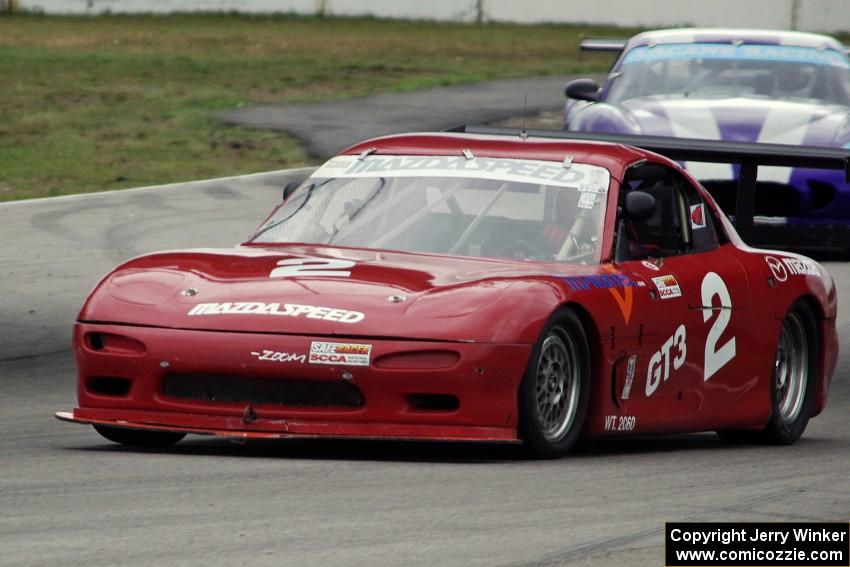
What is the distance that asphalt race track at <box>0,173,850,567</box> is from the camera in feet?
16.5

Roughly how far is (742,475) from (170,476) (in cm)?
204

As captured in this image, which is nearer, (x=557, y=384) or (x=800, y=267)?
(x=557, y=384)

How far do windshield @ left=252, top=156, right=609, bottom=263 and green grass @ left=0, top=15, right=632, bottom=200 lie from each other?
343 inches

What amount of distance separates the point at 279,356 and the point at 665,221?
89.0 inches

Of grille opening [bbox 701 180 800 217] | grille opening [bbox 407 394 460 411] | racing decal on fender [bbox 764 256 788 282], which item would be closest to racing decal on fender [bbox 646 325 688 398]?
racing decal on fender [bbox 764 256 788 282]

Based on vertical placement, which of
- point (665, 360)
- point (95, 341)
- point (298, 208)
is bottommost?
point (665, 360)

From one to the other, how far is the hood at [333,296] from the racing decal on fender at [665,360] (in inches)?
20.5

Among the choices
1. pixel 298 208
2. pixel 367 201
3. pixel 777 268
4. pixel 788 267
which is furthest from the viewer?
pixel 788 267

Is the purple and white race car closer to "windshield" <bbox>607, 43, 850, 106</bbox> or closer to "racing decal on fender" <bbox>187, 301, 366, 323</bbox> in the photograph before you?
"windshield" <bbox>607, 43, 850, 106</bbox>

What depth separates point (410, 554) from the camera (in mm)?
5008

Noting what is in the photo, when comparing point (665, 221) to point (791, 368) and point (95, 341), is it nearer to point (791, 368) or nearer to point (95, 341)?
point (791, 368)

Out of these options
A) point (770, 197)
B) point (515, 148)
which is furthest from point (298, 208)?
point (770, 197)

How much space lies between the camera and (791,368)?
8.81 metres

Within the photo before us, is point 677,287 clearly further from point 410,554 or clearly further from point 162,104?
point 162,104
